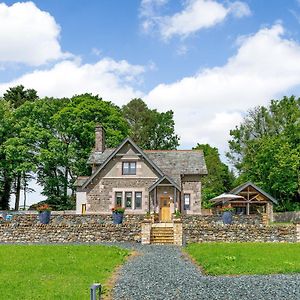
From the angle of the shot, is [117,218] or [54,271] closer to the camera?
[54,271]

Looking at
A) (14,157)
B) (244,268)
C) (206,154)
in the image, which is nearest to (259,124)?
(206,154)

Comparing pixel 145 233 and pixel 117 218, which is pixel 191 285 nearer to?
pixel 145 233

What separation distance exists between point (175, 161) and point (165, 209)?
496 cm

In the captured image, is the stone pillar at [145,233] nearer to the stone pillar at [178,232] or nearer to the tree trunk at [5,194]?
the stone pillar at [178,232]

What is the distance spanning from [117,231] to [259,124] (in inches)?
1497

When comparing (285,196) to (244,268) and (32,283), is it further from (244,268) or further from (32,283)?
(32,283)

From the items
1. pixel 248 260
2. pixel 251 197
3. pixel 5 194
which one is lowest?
pixel 248 260

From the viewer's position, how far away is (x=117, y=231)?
1055 inches

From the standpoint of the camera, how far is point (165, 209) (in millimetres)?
38969

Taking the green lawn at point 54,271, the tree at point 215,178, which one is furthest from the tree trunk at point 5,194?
the green lawn at point 54,271

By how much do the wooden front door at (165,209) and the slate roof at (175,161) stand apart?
70.7 inches

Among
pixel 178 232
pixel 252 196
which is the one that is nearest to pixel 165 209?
pixel 252 196

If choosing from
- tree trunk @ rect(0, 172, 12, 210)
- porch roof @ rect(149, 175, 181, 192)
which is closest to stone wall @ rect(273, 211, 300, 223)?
porch roof @ rect(149, 175, 181, 192)

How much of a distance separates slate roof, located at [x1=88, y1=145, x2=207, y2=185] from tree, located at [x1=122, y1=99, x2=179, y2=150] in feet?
88.7
